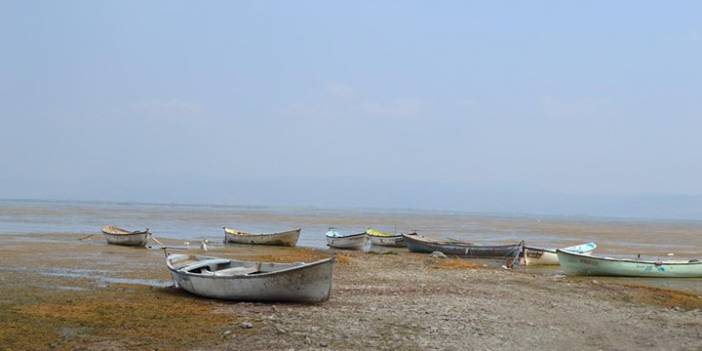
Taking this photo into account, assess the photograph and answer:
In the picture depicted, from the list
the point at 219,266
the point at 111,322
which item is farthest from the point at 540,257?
the point at 111,322

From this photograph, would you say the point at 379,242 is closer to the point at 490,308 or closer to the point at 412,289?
the point at 412,289

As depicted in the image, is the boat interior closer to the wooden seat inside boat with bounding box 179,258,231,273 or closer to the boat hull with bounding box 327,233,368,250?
the wooden seat inside boat with bounding box 179,258,231,273

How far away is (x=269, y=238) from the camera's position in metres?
35.6

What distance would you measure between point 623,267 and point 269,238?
18896 millimetres

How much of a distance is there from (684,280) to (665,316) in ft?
33.4

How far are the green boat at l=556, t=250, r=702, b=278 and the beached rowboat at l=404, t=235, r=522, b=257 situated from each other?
4712 millimetres

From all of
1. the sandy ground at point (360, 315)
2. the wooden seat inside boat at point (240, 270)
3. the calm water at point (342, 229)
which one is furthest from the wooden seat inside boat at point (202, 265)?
the calm water at point (342, 229)

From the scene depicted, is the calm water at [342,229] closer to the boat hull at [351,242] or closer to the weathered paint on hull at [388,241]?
the weathered paint on hull at [388,241]

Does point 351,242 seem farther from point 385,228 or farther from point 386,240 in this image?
point 385,228

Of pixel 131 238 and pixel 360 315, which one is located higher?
pixel 131 238

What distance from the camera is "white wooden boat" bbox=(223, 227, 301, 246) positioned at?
35344 mm

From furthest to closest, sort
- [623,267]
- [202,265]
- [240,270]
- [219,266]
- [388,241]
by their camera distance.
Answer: [388,241]
[623,267]
[219,266]
[202,265]
[240,270]

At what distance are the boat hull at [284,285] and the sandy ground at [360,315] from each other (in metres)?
0.25

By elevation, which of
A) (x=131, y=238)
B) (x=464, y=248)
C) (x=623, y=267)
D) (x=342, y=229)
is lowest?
(x=342, y=229)
